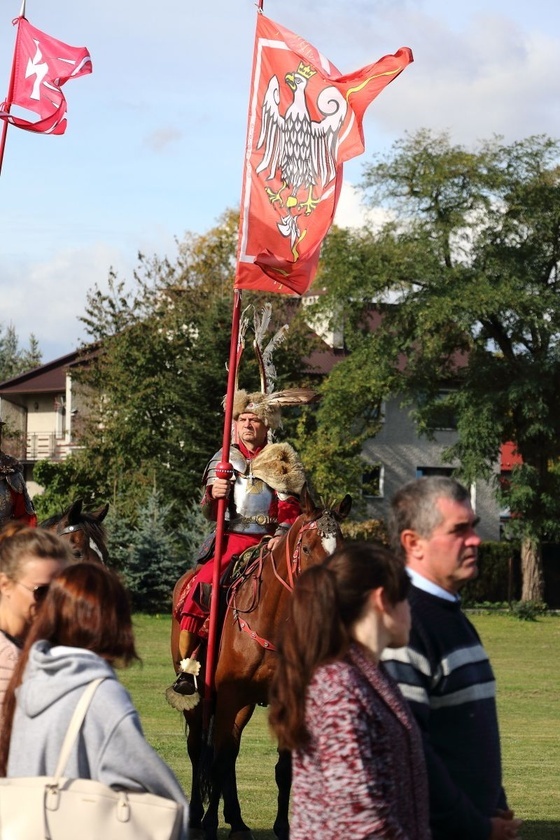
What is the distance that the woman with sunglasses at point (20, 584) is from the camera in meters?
4.63

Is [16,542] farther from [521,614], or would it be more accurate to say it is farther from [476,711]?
[521,614]

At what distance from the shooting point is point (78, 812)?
382 cm

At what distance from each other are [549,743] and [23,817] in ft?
41.8

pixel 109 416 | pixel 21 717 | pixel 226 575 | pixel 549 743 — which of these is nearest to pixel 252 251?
pixel 226 575

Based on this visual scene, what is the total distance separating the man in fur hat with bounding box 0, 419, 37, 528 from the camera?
10.9 metres

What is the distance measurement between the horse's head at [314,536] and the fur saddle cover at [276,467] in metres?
0.62

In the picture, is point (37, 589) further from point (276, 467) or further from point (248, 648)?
point (276, 467)

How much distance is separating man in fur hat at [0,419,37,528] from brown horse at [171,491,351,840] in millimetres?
2100

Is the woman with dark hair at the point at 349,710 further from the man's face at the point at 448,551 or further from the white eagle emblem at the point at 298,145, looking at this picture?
the white eagle emblem at the point at 298,145

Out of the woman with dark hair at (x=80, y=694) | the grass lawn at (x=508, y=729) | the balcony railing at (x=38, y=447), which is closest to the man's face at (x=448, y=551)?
the woman with dark hair at (x=80, y=694)

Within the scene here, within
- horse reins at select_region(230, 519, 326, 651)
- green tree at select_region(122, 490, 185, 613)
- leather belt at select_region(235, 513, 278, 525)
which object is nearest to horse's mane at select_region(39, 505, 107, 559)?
leather belt at select_region(235, 513, 278, 525)

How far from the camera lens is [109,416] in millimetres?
51344

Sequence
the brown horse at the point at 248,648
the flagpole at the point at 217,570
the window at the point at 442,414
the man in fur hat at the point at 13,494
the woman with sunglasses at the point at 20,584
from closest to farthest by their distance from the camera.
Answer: the woman with sunglasses at the point at 20,584, the brown horse at the point at 248,648, the flagpole at the point at 217,570, the man in fur hat at the point at 13,494, the window at the point at 442,414

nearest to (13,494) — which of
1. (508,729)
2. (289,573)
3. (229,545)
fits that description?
(229,545)
